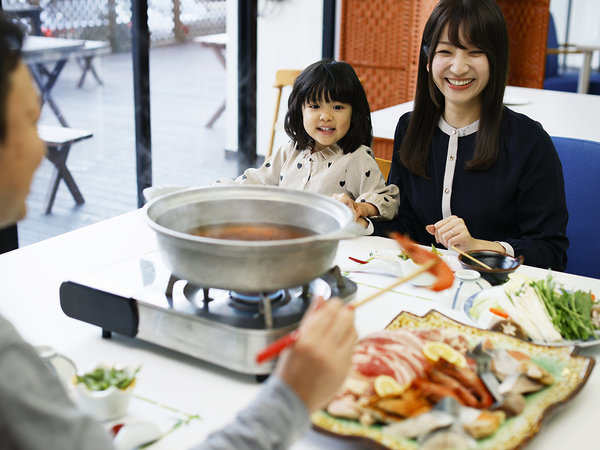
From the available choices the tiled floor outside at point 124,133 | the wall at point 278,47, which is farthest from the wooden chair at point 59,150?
the wall at point 278,47

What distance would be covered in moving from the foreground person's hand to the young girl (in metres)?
1.13

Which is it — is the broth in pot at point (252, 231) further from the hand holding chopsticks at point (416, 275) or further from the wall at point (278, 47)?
the wall at point (278, 47)

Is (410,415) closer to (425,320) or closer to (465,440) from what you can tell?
(465,440)

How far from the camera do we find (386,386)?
105 centimetres

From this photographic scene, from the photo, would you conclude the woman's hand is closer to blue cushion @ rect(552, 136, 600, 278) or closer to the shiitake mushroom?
the shiitake mushroom

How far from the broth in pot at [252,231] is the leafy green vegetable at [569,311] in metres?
0.50

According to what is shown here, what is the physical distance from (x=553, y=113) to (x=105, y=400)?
280cm

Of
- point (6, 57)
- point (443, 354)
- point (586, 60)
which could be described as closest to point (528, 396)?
point (443, 354)

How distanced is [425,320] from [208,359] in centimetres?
44

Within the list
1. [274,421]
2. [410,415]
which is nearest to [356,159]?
[410,415]

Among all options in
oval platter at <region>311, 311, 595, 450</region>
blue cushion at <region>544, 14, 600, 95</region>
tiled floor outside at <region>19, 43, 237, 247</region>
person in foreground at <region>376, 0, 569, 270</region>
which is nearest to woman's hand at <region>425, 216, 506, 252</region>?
person in foreground at <region>376, 0, 569, 270</region>

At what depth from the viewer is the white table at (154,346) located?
1076 millimetres

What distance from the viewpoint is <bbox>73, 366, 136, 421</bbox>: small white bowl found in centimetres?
105

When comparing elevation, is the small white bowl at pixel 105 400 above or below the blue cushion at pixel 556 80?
below
